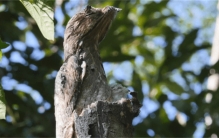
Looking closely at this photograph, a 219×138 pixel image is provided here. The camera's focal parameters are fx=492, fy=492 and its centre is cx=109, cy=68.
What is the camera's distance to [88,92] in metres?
2.07

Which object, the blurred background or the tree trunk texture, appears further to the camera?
the blurred background

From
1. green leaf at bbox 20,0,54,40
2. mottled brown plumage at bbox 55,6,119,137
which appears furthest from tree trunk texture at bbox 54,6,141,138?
green leaf at bbox 20,0,54,40

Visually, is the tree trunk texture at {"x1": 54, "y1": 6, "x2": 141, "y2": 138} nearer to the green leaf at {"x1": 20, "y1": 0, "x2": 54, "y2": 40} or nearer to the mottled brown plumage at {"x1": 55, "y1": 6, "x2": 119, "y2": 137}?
the mottled brown plumage at {"x1": 55, "y1": 6, "x2": 119, "y2": 137}

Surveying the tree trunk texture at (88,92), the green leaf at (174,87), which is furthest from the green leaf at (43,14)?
the green leaf at (174,87)

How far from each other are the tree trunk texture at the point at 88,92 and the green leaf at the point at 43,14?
151mm

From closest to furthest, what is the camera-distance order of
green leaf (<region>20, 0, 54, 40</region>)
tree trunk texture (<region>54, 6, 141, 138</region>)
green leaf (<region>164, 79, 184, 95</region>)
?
tree trunk texture (<region>54, 6, 141, 138</region>) → green leaf (<region>20, 0, 54, 40</region>) → green leaf (<region>164, 79, 184, 95</region>)

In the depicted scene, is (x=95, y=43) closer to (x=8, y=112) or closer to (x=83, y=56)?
(x=83, y=56)

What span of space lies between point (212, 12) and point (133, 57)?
1018 cm

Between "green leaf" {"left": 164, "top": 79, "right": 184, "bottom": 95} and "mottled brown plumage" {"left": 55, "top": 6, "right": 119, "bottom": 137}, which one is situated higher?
"green leaf" {"left": 164, "top": 79, "right": 184, "bottom": 95}

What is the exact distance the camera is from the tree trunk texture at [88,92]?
186 centimetres

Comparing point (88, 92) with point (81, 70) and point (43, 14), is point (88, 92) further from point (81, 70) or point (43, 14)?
point (43, 14)

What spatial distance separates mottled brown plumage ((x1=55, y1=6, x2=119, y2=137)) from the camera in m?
1.99

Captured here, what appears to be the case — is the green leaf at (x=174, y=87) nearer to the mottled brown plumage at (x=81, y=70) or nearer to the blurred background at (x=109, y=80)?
the blurred background at (x=109, y=80)

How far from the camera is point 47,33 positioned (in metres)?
2.20
